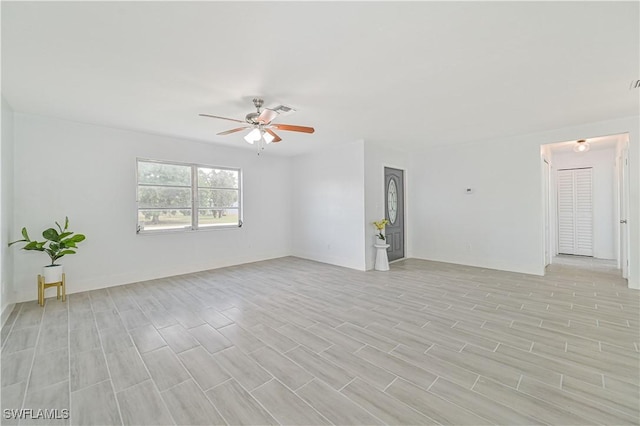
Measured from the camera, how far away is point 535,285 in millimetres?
4371

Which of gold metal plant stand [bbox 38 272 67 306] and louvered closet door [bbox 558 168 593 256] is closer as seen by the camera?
gold metal plant stand [bbox 38 272 67 306]

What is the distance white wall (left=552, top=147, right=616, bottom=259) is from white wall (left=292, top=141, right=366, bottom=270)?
5.63m

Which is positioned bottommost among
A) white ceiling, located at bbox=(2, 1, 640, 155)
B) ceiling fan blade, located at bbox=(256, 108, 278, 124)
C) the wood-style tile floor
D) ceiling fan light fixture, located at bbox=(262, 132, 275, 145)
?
the wood-style tile floor

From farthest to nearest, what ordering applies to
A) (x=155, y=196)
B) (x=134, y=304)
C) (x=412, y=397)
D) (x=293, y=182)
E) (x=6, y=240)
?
(x=293, y=182) < (x=155, y=196) < (x=134, y=304) < (x=6, y=240) < (x=412, y=397)

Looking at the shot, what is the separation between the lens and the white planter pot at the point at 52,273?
3.76 metres

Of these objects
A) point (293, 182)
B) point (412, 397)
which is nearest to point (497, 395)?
point (412, 397)

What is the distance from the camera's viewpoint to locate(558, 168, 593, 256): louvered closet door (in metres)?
6.55

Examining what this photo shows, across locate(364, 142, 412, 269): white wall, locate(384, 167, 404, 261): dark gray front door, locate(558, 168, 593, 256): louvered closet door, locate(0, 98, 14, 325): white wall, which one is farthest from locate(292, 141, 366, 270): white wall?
locate(558, 168, 593, 256): louvered closet door

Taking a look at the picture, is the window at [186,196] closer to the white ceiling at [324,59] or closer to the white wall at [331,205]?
the white ceiling at [324,59]

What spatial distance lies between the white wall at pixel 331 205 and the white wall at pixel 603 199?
18.5ft

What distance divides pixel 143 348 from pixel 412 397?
2406 mm

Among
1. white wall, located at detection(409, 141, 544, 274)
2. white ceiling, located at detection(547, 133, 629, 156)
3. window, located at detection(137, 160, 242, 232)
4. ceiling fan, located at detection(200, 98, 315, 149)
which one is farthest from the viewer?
white ceiling, located at detection(547, 133, 629, 156)

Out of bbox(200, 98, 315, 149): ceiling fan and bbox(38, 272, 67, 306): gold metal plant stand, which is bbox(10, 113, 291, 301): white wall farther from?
bbox(200, 98, 315, 149): ceiling fan

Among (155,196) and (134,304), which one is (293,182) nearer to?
(155,196)
